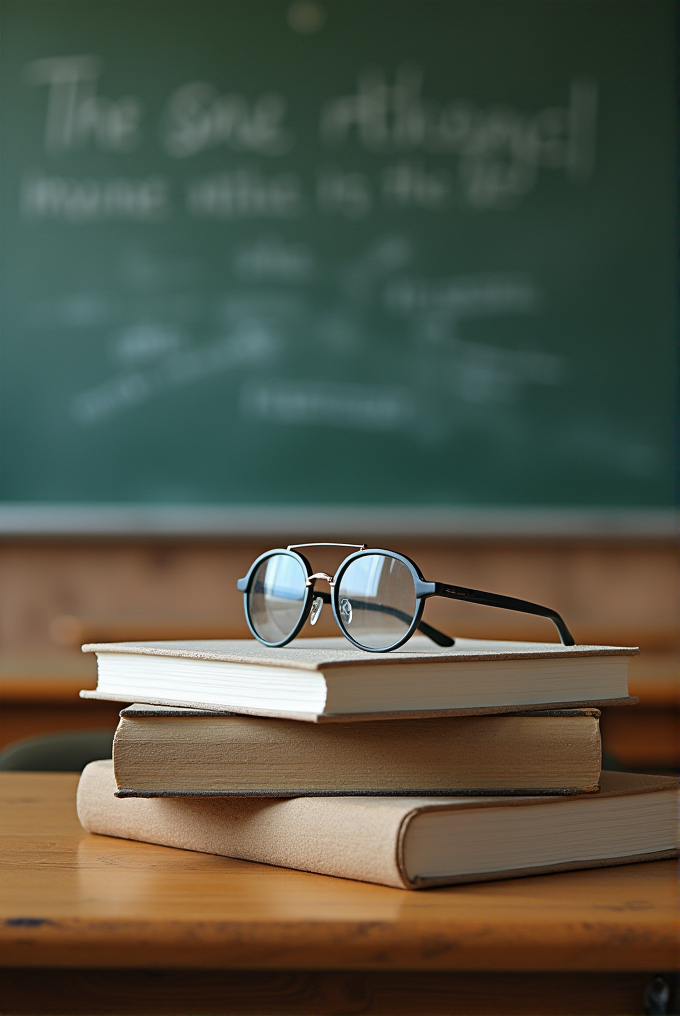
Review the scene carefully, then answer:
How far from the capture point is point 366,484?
7.97 feet

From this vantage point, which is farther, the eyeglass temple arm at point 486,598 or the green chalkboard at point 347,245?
the green chalkboard at point 347,245

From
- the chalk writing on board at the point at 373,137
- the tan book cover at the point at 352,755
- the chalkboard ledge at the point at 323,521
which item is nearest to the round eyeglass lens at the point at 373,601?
the tan book cover at the point at 352,755

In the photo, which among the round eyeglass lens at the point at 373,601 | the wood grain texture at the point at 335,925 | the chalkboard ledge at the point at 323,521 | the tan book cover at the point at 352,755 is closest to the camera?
the wood grain texture at the point at 335,925

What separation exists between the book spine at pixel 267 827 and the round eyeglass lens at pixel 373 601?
0.46ft

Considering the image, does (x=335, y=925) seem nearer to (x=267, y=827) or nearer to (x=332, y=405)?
(x=267, y=827)

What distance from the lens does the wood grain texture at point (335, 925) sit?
1.54ft

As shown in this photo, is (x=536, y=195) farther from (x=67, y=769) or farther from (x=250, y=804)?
(x=250, y=804)

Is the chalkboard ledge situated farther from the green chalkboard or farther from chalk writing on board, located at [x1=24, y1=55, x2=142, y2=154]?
chalk writing on board, located at [x1=24, y1=55, x2=142, y2=154]

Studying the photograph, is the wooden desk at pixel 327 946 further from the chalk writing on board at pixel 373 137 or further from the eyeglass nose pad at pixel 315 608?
the chalk writing on board at pixel 373 137

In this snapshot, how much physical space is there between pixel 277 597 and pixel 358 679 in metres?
0.19

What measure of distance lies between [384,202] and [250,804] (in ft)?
6.78

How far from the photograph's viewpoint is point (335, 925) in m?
0.48

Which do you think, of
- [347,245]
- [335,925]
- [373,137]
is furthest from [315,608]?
[373,137]

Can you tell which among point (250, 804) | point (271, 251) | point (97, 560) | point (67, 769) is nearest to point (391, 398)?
point (271, 251)
